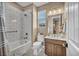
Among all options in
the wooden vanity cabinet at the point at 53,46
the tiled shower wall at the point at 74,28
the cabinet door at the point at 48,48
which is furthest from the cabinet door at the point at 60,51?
the tiled shower wall at the point at 74,28

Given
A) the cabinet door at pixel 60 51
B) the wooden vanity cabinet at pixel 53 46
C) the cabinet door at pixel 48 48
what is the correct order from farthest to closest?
the wooden vanity cabinet at pixel 53 46 < the cabinet door at pixel 48 48 < the cabinet door at pixel 60 51

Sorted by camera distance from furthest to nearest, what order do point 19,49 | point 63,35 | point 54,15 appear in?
point 54,15, point 63,35, point 19,49

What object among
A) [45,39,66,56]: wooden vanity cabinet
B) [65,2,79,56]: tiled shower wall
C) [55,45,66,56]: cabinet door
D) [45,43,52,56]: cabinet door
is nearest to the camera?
[65,2,79,56]: tiled shower wall

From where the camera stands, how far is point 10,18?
2.15 metres

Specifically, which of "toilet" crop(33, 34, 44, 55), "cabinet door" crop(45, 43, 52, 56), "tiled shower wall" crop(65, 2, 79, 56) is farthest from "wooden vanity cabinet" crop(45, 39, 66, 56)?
"tiled shower wall" crop(65, 2, 79, 56)

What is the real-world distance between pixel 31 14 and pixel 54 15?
22.9 inches

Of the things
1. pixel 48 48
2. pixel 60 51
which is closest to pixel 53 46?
pixel 48 48

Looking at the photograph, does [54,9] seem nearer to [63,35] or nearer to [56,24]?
[56,24]

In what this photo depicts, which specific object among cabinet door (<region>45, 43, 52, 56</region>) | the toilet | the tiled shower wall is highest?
the tiled shower wall

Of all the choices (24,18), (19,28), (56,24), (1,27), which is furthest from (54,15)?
(1,27)

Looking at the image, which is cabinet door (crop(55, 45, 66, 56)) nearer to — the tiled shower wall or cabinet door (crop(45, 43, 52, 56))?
cabinet door (crop(45, 43, 52, 56))

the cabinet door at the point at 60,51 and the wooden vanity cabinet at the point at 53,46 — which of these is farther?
the wooden vanity cabinet at the point at 53,46

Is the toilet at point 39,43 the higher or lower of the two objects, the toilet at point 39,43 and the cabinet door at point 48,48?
the higher

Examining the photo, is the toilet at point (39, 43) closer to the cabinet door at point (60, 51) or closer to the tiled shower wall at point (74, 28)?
the cabinet door at point (60, 51)
